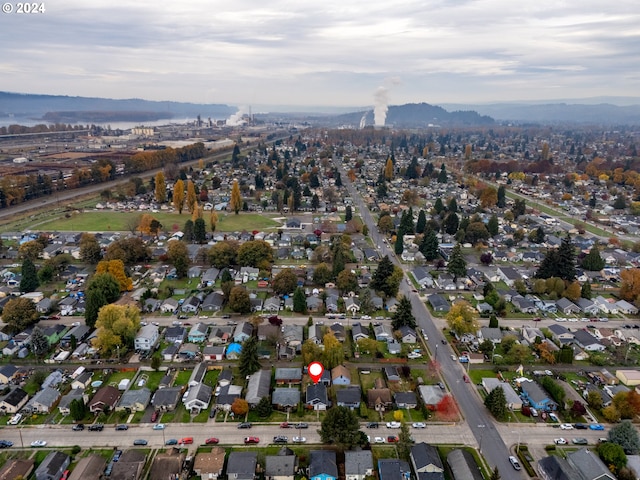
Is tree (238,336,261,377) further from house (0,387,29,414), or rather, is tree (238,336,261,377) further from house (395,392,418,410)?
house (0,387,29,414)

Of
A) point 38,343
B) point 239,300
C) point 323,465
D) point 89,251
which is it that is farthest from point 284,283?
point 89,251

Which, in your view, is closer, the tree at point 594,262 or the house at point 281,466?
the house at point 281,466

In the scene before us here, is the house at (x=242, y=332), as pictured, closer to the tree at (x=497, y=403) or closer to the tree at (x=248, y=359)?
the tree at (x=248, y=359)

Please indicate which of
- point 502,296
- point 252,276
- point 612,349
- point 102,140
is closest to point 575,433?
point 612,349

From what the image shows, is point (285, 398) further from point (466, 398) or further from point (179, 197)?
point (179, 197)

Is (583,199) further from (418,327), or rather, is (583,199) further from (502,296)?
(418,327)

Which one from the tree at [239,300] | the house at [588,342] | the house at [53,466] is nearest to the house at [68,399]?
the house at [53,466]

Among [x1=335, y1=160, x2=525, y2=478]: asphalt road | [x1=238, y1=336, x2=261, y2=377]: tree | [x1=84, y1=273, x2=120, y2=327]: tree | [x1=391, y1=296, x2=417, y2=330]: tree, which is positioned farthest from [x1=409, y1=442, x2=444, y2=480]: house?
[x1=84, y1=273, x2=120, y2=327]: tree
